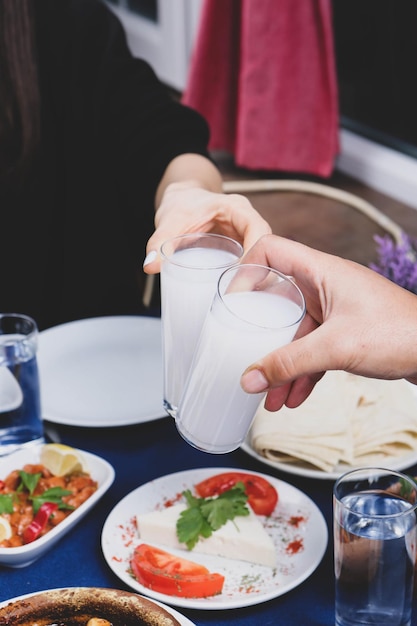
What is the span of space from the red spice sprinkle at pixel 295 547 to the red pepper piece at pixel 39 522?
1.02ft

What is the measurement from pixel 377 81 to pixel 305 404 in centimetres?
369

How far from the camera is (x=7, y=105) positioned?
1.77 m

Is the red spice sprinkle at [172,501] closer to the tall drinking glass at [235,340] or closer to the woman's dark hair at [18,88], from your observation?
the tall drinking glass at [235,340]

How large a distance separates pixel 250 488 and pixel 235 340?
1.12ft

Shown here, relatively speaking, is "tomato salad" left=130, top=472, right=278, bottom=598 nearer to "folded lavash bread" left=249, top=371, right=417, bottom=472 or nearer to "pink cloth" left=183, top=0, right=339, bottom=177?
"folded lavash bread" left=249, top=371, right=417, bottom=472

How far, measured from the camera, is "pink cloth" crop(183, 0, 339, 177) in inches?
149

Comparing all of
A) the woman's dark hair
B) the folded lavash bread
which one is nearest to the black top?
the woman's dark hair

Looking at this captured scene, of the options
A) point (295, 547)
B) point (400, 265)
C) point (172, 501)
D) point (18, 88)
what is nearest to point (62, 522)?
point (172, 501)

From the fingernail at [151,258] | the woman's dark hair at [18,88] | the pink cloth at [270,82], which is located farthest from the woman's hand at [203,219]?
the pink cloth at [270,82]

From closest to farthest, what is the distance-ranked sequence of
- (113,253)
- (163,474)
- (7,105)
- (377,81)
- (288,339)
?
(288,339), (163,474), (7,105), (113,253), (377,81)

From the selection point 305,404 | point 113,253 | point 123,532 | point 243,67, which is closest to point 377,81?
point 243,67

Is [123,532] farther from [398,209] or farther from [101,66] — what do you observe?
[398,209]

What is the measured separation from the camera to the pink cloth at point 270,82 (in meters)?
3.78

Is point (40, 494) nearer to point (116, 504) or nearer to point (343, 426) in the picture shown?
point (116, 504)
